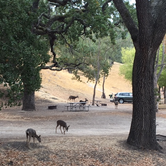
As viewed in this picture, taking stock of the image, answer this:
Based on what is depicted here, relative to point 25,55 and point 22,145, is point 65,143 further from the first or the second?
point 25,55

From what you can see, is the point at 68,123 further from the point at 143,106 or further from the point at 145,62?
the point at 145,62

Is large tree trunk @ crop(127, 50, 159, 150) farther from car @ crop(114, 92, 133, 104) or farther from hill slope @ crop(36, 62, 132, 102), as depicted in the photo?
car @ crop(114, 92, 133, 104)

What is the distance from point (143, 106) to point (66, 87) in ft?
142

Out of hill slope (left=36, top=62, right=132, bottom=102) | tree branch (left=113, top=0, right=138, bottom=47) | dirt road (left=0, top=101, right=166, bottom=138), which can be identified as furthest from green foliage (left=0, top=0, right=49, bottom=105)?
hill slope (left=36, top=62, right=132, bottom=102)

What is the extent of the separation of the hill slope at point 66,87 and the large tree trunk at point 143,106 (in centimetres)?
2762

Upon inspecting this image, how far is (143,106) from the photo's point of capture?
375 inches

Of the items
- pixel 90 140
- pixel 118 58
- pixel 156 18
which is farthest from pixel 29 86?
pixel 118 58

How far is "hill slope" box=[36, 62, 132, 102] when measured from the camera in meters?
43.0

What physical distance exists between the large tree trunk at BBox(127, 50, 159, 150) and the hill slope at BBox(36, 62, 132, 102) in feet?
90.6

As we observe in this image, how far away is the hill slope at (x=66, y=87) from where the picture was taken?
4301 cm

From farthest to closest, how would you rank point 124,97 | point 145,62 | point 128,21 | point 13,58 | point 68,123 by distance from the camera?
point 124,97 → point 68,123 → point 128,21 → point 145,62 → point 13,58

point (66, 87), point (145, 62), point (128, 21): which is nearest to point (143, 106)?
point (145, 62)

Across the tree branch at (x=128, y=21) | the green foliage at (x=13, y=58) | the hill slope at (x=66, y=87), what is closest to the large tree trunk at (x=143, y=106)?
the tree branch at (x=128, y=21)

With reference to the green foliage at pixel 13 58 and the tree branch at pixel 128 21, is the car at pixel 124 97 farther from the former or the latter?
the green foliage at pixel 13 58
